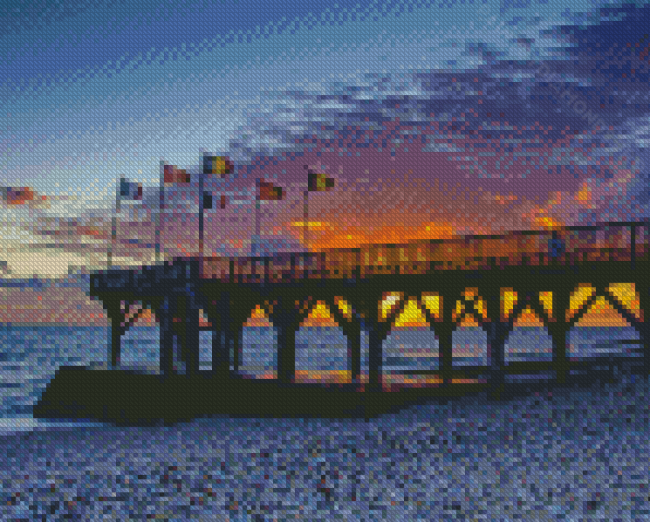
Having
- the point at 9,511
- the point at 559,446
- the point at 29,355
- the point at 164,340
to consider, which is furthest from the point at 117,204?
the point at 29,355

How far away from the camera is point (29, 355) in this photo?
97.1 meters

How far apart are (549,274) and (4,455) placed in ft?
56.5

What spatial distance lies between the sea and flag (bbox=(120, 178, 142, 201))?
34.4 ft

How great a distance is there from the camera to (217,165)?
2852 cm

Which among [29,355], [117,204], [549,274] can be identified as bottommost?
[29,355]

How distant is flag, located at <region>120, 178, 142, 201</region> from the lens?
104 ft

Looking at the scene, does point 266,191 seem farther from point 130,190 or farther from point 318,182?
point 130,190

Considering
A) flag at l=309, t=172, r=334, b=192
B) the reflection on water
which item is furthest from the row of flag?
the reflection on water

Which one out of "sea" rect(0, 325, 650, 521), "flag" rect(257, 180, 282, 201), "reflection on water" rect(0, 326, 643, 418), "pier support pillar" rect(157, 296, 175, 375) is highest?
"flag" rect(257, 180, 282, 201)

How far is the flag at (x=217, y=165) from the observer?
28.5 m

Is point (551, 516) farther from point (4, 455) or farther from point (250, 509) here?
point (4, 455)

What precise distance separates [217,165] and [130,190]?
5.57m

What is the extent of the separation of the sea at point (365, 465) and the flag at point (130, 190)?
34.4 ft

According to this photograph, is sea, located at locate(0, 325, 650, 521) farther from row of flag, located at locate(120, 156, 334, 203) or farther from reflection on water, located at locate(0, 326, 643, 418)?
row of flag, located at locate(120, 156, 334, 203)
